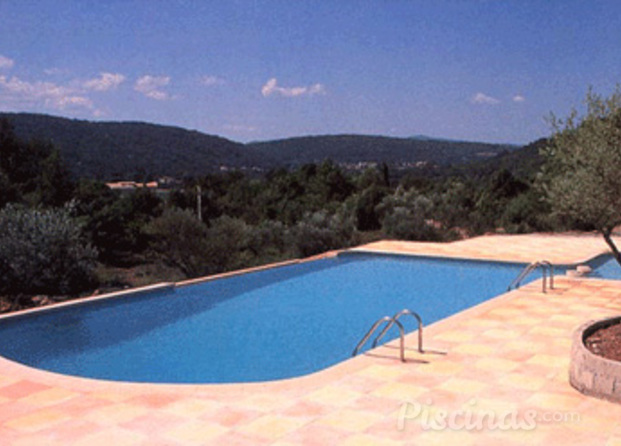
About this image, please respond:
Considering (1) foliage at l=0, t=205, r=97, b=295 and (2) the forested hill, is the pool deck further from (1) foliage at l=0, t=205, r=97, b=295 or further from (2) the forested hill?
(2) the forested hill

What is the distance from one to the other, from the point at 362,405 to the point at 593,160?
2646 mm

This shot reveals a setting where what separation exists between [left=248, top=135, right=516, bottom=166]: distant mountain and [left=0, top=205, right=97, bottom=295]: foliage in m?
43.3

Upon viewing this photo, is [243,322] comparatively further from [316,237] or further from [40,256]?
[316,237]

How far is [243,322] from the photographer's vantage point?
8406mm

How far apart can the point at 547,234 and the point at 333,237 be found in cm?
576

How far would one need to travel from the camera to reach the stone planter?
4.28m

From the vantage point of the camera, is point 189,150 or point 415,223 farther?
point 189,150

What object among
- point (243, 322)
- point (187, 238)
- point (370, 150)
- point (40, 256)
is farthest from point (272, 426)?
point (370, 150)

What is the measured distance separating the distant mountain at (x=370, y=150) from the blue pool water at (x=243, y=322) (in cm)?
4192

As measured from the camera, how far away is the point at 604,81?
5.49m

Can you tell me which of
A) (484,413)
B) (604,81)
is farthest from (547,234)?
(484,413)

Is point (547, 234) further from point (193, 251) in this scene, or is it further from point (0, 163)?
point (0, 163)

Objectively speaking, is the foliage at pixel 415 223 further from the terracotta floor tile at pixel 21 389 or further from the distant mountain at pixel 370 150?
the distant mountain at pixel 370 150

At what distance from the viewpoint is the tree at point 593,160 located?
192 inches
